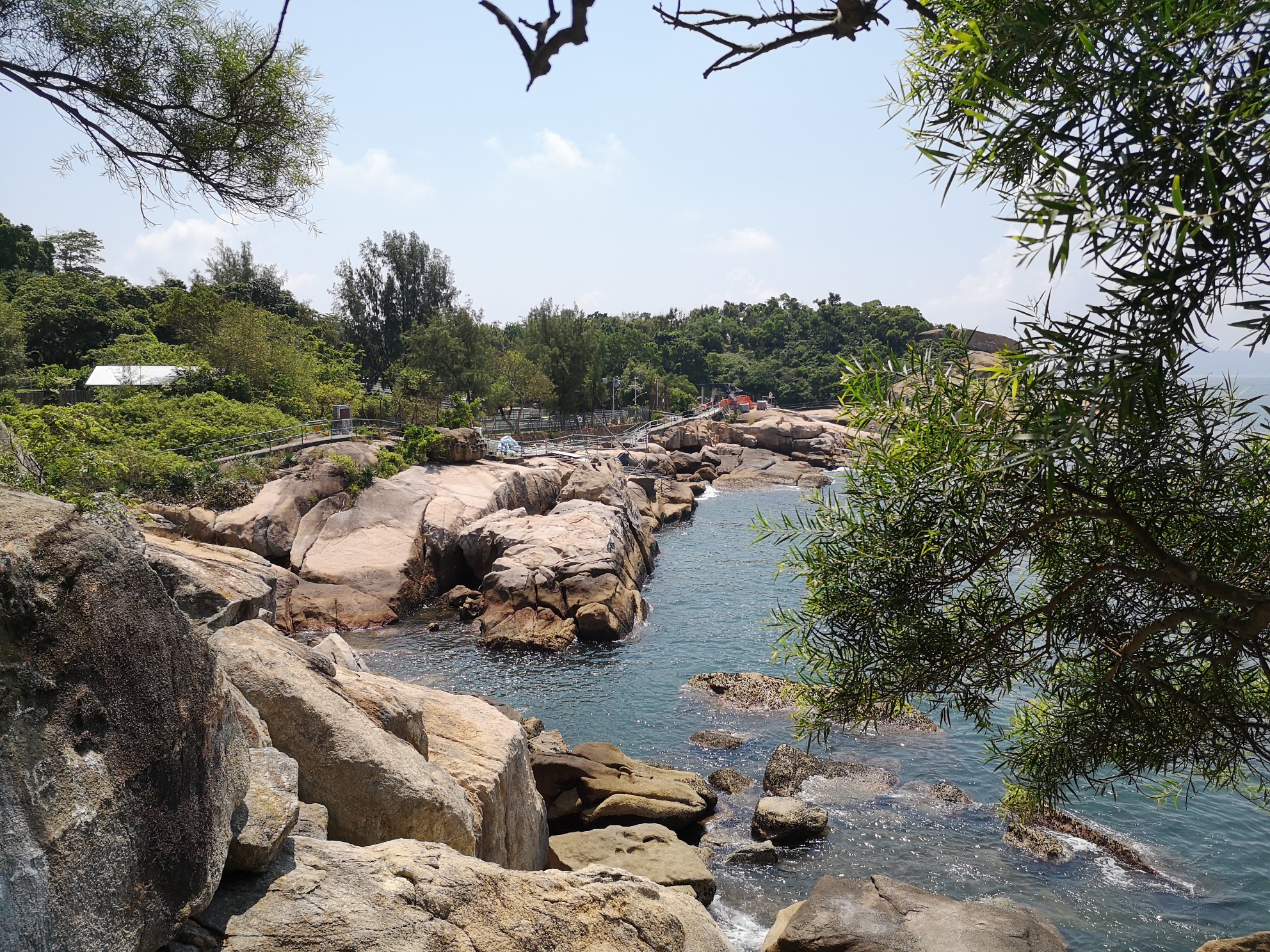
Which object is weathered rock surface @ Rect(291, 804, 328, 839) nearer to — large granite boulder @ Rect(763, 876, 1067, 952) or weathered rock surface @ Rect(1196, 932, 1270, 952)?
large granite boulder @ Rect(763, 876, 1067, 952)

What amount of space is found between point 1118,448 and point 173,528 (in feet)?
93.1

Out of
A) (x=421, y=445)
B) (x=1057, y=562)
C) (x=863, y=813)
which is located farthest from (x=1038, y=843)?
(x=421, y=445)

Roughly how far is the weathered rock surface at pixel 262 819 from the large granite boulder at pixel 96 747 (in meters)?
0.28

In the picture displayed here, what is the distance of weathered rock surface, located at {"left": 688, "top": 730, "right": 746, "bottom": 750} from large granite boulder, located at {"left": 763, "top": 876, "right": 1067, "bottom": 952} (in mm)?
8460

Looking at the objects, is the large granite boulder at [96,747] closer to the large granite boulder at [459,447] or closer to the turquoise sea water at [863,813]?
the turquoise sea water at [863,813]

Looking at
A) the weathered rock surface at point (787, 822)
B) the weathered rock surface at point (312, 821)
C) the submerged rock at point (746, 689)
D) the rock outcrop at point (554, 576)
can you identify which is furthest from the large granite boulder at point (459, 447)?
the weathered rock surface at point (312, 821)

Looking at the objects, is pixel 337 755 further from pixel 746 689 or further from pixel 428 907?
pixel 746 689

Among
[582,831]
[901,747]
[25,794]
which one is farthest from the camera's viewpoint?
[901,747]

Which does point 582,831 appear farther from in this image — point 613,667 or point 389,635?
point 389,635

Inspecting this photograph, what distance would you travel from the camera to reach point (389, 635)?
27.0m

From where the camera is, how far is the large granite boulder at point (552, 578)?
26922 millimetres

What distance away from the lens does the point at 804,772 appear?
1875 cm

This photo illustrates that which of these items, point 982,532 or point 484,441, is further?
point 484,441

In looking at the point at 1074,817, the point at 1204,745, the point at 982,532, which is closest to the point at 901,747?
the point at 1074,817
